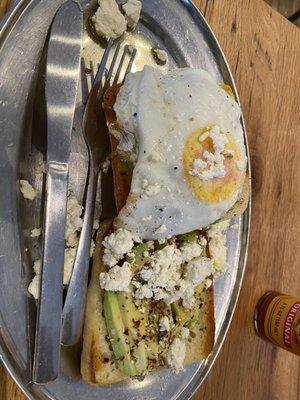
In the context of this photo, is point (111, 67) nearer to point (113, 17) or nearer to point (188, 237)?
point (113, 17)

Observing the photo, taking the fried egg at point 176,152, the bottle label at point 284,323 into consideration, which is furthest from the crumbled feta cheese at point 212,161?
the bottle label at point 284,323

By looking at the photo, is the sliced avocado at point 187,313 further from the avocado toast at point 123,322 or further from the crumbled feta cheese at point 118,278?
the crumbled feta cheese at point 118,278

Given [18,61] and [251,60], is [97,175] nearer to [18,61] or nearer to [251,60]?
[18,61]

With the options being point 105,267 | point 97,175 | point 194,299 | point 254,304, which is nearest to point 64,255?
point 105,267

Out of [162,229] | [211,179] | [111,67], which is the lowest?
[162,229]

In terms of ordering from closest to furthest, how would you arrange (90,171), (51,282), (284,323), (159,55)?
(51,282)
(90,171)
(159,55)
(284,323)

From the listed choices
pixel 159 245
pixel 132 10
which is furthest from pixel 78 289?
pixel 132 10
